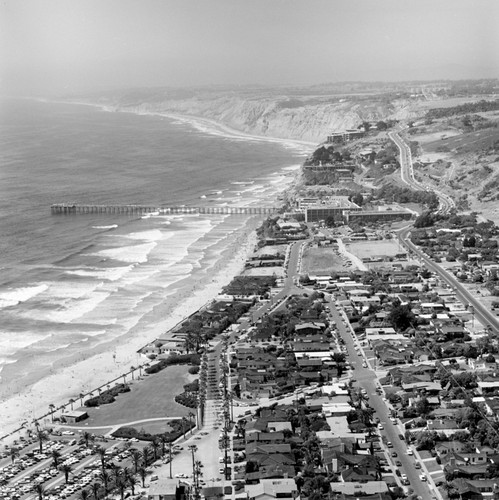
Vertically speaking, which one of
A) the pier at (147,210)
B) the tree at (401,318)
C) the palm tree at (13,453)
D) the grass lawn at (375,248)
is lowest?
the palm tree at (13,453)

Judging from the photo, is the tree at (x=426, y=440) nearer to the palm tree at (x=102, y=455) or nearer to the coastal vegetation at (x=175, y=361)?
the palm tree at (x=102, y=455)

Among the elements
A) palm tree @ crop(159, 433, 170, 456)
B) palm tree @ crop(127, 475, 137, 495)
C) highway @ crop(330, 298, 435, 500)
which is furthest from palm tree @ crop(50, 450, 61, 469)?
highway @ crop(330, 298, 435, 500)

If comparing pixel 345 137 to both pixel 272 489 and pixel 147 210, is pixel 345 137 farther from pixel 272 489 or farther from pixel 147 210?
pixel 272 489

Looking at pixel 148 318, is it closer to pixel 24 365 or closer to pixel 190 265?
pixel 24 365

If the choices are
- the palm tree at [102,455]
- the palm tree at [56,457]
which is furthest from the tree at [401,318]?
the palm tree at [56,457]

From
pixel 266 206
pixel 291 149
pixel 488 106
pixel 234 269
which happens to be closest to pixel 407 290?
pixel 234 269

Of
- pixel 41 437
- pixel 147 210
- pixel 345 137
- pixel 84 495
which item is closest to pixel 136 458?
pixel 84 495

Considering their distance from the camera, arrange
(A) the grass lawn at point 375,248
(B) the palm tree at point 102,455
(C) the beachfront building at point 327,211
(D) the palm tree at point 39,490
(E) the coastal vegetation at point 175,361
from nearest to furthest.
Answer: (D) the palm tree at point 39,490 < (B) the palm tree at point 102,455 < (E) the coastal vegetation at point 175,361 < (A) the grass lawn at point 375,248 < (C) the beachfront building at point 327,211
